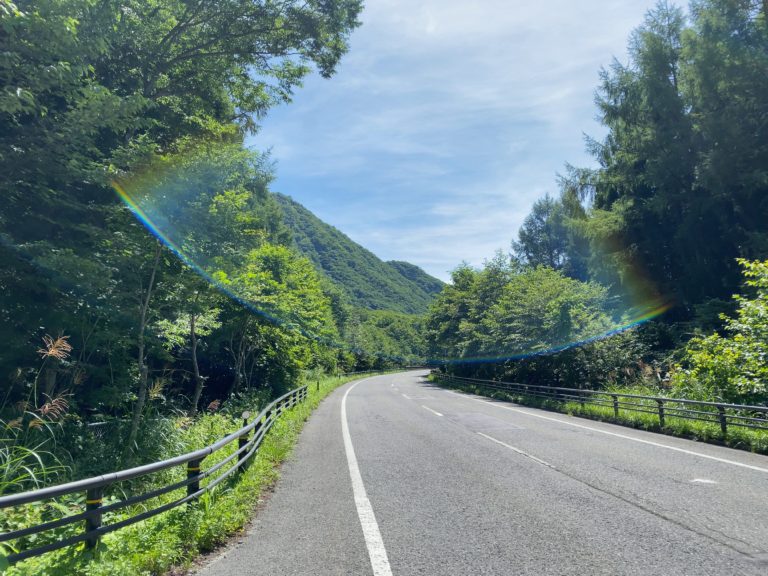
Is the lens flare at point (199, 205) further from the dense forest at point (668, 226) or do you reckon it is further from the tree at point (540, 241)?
the tree at point (540, 241)

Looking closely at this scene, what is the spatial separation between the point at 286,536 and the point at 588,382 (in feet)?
66.9

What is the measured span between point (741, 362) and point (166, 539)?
1483 cm

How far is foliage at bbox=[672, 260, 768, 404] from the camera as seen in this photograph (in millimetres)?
11031

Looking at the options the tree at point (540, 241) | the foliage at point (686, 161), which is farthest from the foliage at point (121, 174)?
the tree at point (540, 241)

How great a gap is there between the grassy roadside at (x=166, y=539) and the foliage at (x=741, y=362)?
11985mm

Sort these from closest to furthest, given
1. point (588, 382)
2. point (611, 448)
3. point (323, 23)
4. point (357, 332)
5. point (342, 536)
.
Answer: point (342, 536) → point (611, 448) → point (323, 23) → point (588, 382) → point (357, 332)

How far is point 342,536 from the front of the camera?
4555 mm

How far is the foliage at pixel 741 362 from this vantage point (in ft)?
36.2

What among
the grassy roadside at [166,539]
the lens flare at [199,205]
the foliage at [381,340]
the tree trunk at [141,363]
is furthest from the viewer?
the foliage at [381,340]

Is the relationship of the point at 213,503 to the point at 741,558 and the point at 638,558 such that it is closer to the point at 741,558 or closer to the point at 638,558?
the point at 638,558

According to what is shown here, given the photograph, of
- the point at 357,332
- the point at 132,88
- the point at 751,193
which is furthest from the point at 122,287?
the point at 357,332

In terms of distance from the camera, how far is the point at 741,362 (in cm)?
1245

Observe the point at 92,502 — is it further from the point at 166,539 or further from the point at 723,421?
the point at 723,421

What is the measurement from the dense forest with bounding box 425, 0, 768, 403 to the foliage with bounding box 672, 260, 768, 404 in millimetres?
62
